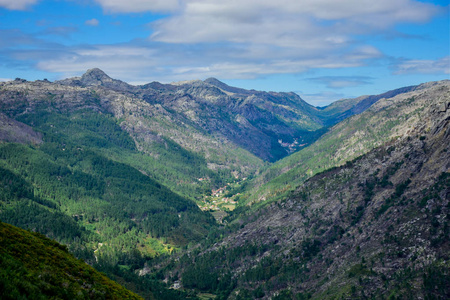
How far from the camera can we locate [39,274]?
6588cm

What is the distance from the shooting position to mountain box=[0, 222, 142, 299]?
5216 cm

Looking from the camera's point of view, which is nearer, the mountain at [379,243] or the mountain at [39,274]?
the mountain at [39,274]

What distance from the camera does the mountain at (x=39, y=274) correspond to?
171 feet

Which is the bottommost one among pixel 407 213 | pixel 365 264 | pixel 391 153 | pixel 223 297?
pixel 223 297

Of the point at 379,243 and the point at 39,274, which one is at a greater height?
the point at 39,274

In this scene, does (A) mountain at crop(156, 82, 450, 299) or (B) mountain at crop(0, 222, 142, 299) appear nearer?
(B) mountain at crop(0, 222, 142, 299)

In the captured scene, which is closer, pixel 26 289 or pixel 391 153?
pixel 26 289

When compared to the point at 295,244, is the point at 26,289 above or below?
above

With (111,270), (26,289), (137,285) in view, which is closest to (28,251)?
(26,289)

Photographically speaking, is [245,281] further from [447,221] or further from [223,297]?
[447,221]

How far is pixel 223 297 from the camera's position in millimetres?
178500

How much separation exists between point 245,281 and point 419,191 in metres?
96.9

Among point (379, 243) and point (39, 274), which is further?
point (379, 243)

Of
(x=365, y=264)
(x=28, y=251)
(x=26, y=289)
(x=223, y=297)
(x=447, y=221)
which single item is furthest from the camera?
(x=223, y=297)
